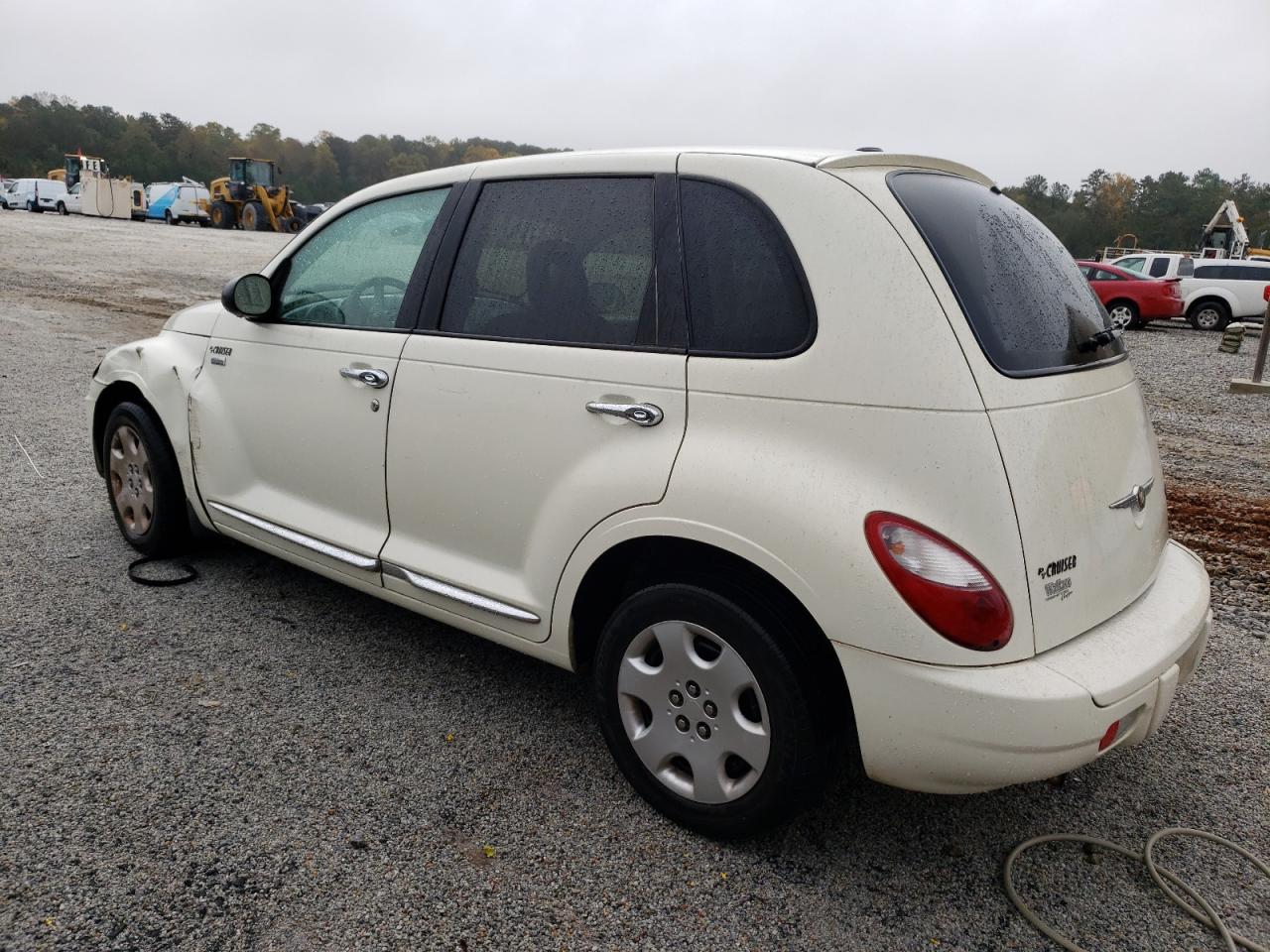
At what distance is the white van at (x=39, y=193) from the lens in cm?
4931

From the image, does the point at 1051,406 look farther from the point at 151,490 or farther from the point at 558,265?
the point at 151,490

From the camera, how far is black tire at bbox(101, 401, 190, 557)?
4188 millimetres

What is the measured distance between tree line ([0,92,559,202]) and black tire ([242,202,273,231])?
44.5 meters

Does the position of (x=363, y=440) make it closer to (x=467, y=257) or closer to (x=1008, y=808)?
(x=467, y=257)

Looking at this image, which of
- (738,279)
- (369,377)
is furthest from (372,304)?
(738,279)

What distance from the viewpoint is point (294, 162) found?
9862cm

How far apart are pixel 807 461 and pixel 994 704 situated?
677 millimetres

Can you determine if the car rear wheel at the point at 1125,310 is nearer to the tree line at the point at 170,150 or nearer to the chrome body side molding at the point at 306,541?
the chrome body side molding at the point at 306,541

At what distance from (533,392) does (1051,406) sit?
1.38 metres

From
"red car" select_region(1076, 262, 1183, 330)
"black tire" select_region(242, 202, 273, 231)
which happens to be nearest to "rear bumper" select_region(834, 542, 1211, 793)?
"red car" select_region(1076, 262, 1183, 330)

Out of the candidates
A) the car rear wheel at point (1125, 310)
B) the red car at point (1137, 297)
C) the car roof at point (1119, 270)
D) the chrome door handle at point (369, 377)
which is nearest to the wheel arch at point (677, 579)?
the chrome door handle at point (369, 377)

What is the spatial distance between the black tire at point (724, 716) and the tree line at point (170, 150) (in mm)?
88028

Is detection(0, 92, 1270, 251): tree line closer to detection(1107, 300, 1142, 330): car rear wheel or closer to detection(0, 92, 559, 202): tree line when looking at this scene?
detection(0, 92, 559, 202): tree line

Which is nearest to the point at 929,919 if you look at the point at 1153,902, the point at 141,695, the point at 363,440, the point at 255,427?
the point at 1153,902
